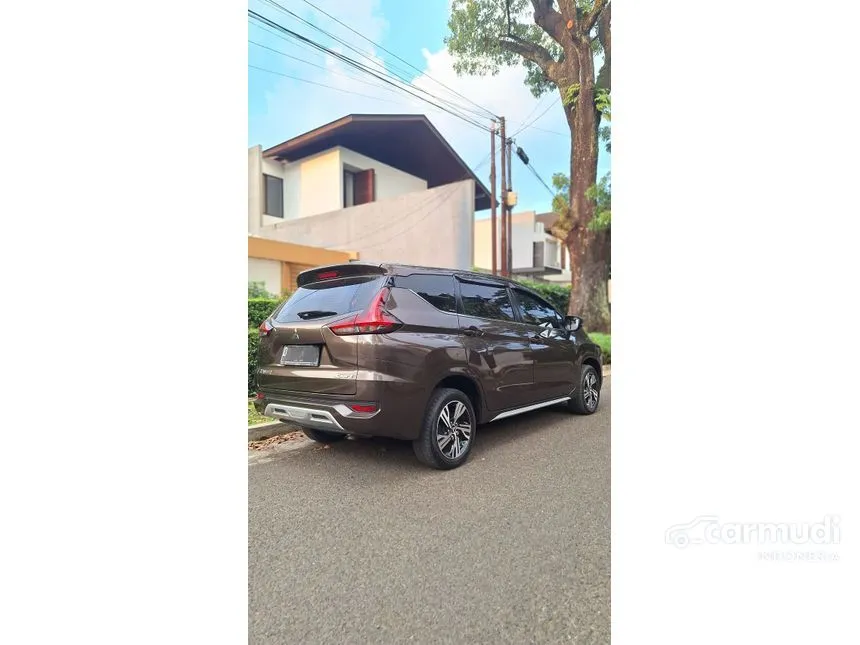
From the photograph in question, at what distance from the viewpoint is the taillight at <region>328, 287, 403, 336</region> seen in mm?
2678

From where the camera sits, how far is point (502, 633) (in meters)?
1.46

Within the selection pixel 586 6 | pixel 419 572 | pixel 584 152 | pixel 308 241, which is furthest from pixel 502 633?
pixel 308 241

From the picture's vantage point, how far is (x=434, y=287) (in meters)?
3.13

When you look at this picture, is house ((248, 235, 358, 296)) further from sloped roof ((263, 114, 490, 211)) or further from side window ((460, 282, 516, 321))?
side window ((460, 282, 516, 321))

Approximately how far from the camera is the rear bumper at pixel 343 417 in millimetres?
2643

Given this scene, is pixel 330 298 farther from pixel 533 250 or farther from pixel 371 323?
pixel 533 250

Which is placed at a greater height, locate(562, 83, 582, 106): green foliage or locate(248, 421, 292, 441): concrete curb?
locate(562, 83, 582, 106): green foliage

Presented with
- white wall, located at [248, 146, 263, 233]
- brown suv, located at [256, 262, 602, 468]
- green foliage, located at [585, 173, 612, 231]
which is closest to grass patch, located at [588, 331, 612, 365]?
green foliage, located at [585, 173, 612, 231]

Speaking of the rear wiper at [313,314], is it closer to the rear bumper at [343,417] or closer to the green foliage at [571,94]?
the rear bumper at [343,417]

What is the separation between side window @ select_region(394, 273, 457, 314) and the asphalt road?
122 cm

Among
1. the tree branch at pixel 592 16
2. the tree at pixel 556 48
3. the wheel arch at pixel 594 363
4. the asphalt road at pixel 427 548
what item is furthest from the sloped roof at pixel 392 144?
the asphalt road at pixel 427 548

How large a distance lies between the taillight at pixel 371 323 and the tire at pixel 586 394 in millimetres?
2521

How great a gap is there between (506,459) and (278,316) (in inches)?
82.5

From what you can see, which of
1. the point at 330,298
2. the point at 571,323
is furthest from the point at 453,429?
the point at 571,323
